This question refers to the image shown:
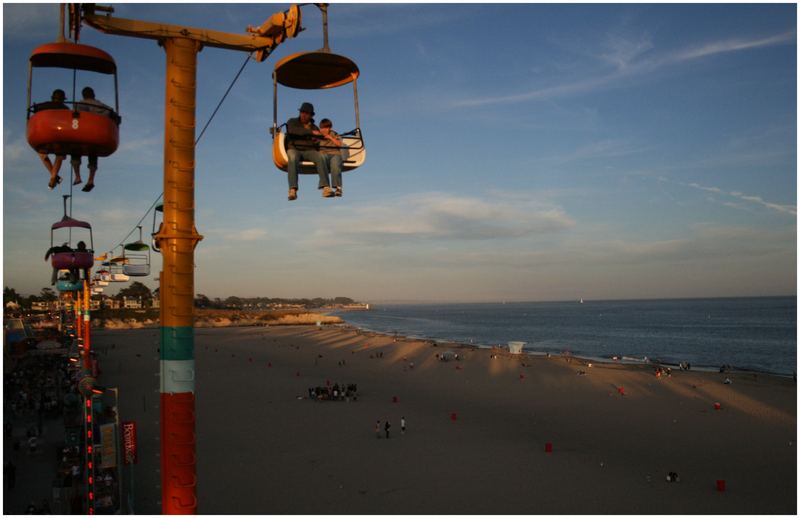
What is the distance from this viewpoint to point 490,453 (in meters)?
21.3

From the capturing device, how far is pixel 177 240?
5008mm

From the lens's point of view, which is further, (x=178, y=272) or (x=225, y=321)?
(x=225, y=321)

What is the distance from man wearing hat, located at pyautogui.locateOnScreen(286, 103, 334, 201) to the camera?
592cm

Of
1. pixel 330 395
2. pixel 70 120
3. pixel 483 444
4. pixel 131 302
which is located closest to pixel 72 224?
pixel 70 120

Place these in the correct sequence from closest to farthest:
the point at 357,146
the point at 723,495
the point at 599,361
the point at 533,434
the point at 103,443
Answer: the point at 357,146 < the point at 103,443 < the point at 723,495 < the point at 533,434 < the point at 599,361

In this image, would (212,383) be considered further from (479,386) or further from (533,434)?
(533,434)

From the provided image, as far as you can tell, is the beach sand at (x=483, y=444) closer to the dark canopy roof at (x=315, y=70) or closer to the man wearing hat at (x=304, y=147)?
the man wearing hat at (x=304, y=147)

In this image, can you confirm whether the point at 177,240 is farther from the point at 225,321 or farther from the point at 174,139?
the point at 225,321

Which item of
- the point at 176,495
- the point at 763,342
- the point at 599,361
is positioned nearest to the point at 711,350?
the point at 763,342

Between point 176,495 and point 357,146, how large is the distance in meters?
3.69

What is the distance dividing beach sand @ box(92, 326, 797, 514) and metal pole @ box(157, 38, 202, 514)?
11.8m

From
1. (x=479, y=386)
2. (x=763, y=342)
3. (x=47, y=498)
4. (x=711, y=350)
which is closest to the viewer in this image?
(x=47, y=498)

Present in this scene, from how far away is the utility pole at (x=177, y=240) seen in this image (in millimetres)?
4945

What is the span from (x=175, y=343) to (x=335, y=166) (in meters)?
2.35
